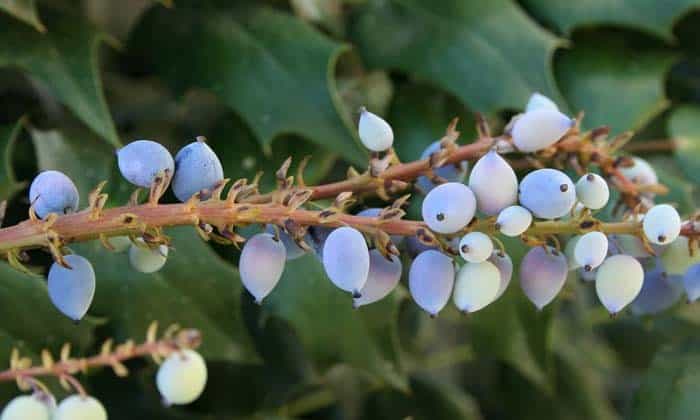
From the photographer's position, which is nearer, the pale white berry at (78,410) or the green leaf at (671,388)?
the pale white berry at (78,410)

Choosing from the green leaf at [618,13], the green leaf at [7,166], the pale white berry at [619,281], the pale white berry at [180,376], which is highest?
the green leaf at [618,13]

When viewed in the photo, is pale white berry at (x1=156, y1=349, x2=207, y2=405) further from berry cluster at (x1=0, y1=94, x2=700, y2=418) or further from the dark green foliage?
the dark green foliage

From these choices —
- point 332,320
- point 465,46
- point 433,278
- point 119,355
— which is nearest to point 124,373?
point 119,355

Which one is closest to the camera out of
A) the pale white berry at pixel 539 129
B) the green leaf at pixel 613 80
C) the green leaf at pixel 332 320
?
the pale white berry at pixel 539 129

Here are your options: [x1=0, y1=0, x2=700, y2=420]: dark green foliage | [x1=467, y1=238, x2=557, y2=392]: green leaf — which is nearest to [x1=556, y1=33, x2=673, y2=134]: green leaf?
[x1=0, y1=0, x2=700, y2=420]: dark green foliage

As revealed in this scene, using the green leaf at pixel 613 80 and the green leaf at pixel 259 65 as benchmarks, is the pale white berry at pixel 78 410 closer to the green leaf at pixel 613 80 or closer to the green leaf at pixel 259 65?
the green leaf at pixel 259 65

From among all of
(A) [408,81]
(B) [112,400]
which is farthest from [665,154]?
(B) [112,400]

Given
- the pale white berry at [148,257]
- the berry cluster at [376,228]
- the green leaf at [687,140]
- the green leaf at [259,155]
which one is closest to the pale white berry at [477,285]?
the berry cluster at [376,228]
